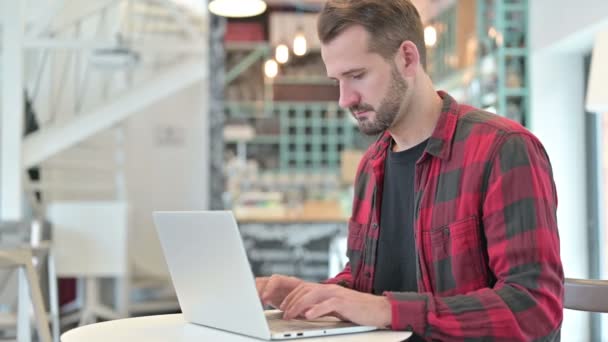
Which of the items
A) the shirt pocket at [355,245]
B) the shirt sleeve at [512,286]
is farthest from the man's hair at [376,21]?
the shirt pocket at [355,245]

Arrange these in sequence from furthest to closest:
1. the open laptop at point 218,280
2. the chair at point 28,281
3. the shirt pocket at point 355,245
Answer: the chair at point 28,281 → the shirt pocket at point 355,245 → the open laptop at point 218,280

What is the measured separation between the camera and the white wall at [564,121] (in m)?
5.57

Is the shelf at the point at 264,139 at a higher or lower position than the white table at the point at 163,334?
higher

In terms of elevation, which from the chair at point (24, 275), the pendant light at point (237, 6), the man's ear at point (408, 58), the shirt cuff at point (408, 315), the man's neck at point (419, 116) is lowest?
the chair at point (24, 275)

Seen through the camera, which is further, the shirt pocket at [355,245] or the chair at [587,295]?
the shirt pocket at [355,245]

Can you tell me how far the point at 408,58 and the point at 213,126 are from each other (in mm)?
5359

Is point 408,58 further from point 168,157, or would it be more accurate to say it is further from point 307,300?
point 168,157

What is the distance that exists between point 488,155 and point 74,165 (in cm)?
714

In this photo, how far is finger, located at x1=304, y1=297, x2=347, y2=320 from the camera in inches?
54.6

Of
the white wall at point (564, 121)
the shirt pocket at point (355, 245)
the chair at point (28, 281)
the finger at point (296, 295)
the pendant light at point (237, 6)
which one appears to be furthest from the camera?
Answer: the white wall at point (564, 121)

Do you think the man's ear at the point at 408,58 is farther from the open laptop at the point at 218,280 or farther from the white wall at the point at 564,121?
the white wall at the point at 564,121

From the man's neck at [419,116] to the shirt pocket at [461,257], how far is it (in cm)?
25

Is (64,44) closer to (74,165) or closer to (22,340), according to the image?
(74,165)

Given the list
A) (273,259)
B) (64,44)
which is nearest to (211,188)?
(273,259)
